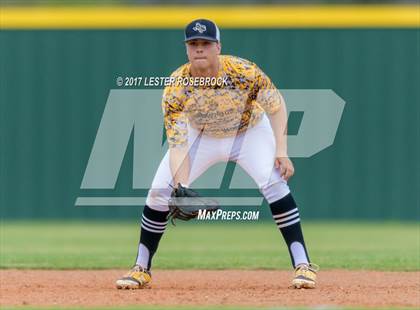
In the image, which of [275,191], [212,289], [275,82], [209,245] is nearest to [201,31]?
[275,191]

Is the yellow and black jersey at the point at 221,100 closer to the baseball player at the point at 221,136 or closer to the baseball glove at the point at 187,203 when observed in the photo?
the baseball player at the point at 221,136

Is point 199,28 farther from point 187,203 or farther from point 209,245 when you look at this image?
point 209,245

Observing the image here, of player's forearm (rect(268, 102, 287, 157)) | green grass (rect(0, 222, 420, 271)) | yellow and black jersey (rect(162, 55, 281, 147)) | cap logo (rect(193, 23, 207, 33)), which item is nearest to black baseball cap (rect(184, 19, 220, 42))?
cap logo (rect(193, 23, 207, 33))

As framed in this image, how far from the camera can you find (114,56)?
1409 centimetres

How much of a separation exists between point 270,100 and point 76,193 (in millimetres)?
7703

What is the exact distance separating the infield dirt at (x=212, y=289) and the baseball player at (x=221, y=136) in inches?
11.2

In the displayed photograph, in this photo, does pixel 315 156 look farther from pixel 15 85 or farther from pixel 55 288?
pixel 55 288

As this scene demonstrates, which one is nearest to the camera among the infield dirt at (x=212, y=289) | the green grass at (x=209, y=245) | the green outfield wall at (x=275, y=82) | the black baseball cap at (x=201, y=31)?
the infield dirt at (x=212, y=289)

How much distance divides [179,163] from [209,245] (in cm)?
446

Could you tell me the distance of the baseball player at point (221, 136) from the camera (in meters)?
6.55

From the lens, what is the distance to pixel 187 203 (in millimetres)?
6438

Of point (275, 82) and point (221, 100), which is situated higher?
point (221, 100)

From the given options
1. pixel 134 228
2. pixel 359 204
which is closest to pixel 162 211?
pixel 134 228

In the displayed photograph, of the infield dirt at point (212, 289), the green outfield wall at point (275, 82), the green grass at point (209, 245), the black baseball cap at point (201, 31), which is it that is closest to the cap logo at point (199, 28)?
the black baseball cap at point (201, 31)
